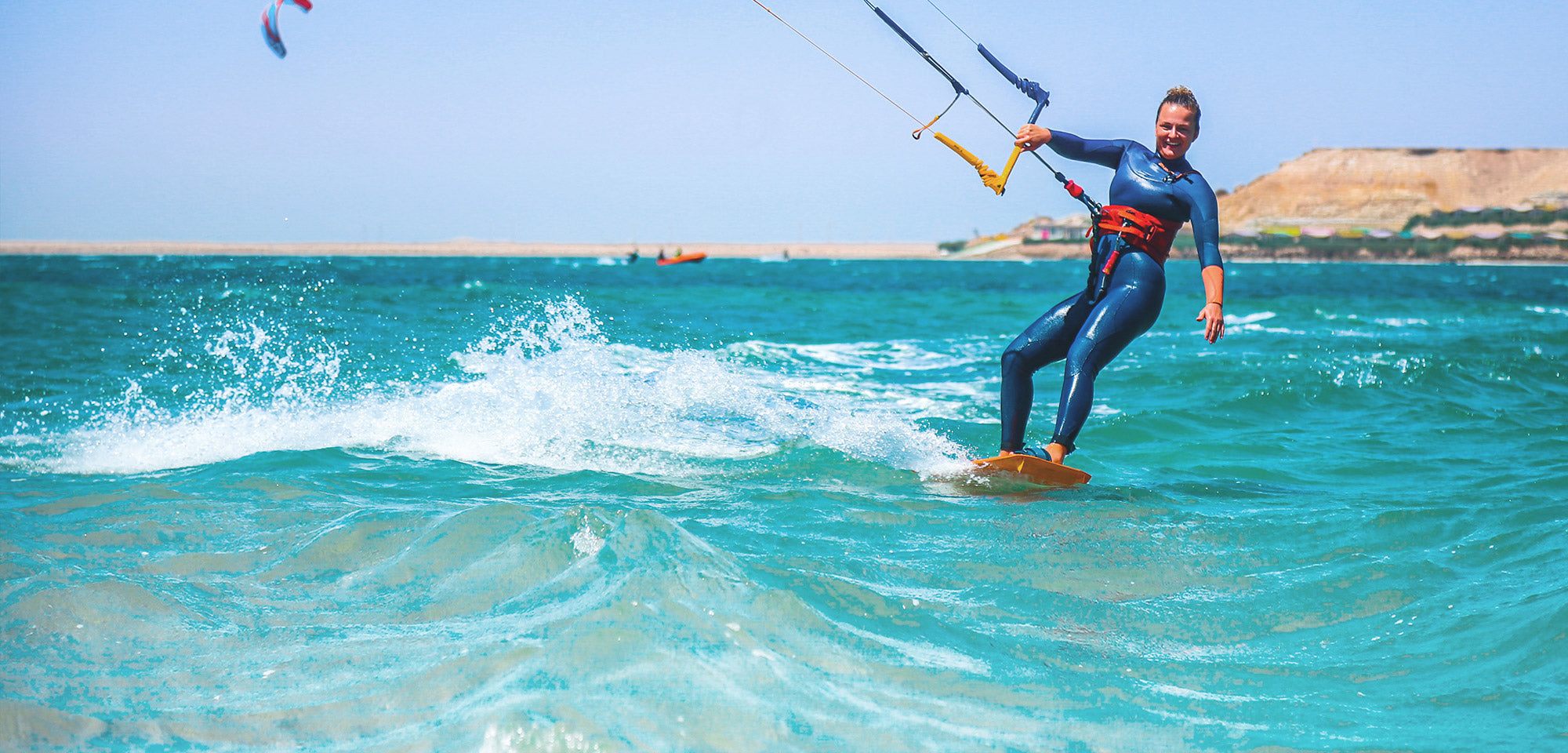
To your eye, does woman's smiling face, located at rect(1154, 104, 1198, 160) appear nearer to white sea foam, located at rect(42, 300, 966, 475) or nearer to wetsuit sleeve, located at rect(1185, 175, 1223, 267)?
wetsuit sleeve, located at rect(1185, 175, 1223, 267)

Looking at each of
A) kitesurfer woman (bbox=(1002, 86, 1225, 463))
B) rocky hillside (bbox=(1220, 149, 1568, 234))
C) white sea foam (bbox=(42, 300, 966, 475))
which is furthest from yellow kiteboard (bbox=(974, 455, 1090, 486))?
rocky hillside (bbox=(1220, 149, 1568, 234))

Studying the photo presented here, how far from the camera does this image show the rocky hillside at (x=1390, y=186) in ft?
423

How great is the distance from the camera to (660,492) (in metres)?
5.07

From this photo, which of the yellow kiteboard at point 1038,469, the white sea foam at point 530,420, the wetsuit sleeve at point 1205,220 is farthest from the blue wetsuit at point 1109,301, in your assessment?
the white sea foam at point 530,420

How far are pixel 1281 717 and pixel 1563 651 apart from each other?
107cm

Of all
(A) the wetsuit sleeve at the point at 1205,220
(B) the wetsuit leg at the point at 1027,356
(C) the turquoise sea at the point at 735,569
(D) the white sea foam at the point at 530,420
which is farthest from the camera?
(D) the white sea foam at the point at 530,420

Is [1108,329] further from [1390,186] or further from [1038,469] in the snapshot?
[1390,186]

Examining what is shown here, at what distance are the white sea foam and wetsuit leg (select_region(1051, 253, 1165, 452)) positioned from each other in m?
0.82

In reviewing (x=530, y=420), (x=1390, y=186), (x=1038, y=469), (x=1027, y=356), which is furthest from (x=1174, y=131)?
(x=1390, y=186)

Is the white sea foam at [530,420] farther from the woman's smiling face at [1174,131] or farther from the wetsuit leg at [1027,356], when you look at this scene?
the woman's smiling face at [1174,131]

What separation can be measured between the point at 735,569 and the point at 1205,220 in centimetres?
303

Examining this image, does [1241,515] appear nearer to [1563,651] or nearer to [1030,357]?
[1030,357]

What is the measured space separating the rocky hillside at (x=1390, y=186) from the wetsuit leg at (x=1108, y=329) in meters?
131

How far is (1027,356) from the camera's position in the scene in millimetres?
5555
